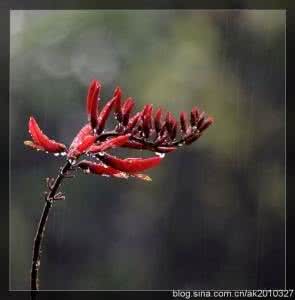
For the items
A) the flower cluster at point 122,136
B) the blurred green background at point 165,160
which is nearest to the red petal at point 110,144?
the flower cluster at point 122,136

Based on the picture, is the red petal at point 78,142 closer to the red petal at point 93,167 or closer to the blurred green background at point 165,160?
the red petal at point 93,167

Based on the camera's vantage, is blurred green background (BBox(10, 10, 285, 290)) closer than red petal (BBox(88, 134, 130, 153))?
No

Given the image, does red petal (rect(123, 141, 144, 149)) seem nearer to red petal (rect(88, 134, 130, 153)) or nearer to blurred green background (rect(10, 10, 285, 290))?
red petal (rect(88, 134, 130, 153))

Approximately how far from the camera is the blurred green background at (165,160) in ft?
4.19

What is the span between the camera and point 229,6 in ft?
4.24

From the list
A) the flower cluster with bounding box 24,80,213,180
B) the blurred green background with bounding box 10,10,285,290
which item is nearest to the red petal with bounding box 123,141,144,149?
the flower cluster with bounding box 24,80,213,180

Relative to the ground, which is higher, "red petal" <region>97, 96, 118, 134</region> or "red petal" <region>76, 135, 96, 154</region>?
"red petal" <region>97, 96, 118, 134</region>

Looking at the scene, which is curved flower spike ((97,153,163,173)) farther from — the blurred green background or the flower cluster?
the blurred green background

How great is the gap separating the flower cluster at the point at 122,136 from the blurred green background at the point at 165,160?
401 millimetres

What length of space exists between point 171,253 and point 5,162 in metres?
0.45

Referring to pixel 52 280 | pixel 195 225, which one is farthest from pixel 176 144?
pixel 52 280

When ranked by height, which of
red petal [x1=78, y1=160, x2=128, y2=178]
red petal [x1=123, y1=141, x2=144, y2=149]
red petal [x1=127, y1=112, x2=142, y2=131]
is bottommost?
red petal [x1=78, y1=160, x2=128, y2=178]

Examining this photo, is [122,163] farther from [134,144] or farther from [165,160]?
[165,160]

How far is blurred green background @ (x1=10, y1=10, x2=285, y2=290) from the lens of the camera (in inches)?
50.3
